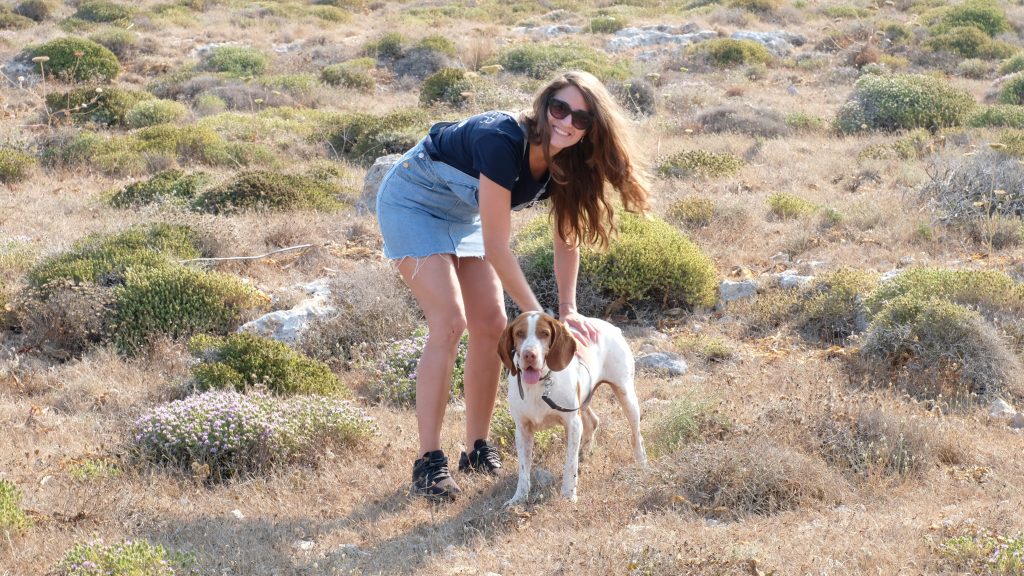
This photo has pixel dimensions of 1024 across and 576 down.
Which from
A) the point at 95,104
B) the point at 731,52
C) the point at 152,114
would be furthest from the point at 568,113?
the point at 731,52

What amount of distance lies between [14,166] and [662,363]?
8199mm

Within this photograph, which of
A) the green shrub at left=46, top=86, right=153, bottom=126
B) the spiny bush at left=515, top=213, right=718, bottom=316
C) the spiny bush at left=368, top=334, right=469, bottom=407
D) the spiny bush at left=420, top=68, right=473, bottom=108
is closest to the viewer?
the spiny bush at left=368, top=334, right=469, bottom=407

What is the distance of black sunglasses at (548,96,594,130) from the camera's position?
403 centimetres

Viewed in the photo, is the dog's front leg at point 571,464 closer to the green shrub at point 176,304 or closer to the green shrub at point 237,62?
the green shrub at point 176,304

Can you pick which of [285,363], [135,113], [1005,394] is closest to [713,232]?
[1005,394]

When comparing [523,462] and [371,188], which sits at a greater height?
[523,462]

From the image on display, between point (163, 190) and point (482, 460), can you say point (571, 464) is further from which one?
point (163, 190)

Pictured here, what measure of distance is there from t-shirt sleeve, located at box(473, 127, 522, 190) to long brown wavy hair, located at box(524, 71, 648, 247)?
111 mm

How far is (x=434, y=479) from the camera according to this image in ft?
15.4

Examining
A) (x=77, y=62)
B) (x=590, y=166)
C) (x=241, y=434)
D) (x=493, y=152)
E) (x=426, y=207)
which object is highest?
(x=493, y=152)

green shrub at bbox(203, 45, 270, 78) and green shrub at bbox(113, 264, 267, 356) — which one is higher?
green shrub at bbox(113, 264, 267, 356)

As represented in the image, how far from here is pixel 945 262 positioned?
26.3 feet

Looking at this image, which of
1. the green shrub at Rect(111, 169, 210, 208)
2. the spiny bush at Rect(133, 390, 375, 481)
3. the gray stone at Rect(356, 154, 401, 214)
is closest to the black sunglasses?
the spiny bush at Rect(133, 390, 375, 481)

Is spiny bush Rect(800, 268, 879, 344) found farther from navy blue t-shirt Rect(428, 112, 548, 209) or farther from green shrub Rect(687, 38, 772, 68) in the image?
green shrub Rect(687, 38, 772, 68)
